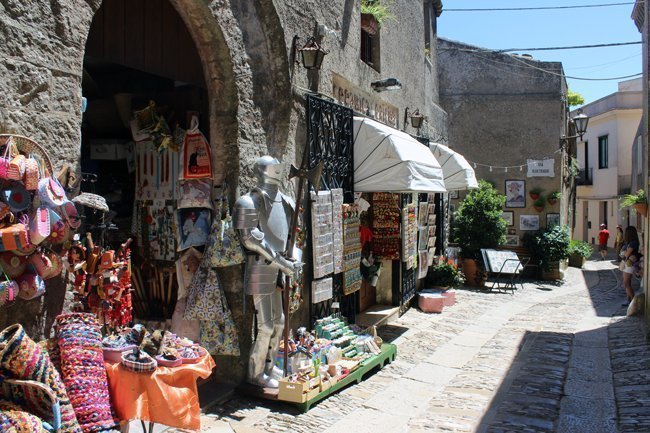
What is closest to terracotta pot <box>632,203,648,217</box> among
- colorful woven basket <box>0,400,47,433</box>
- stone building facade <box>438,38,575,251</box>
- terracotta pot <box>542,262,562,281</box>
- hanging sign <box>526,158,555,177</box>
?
terracotta pot <box>542,262,562,281</box>

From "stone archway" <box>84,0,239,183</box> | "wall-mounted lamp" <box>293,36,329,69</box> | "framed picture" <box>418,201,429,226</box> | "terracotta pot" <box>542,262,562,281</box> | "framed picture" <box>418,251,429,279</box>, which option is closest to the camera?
"stone archway" <box>84,0,239,183</box>

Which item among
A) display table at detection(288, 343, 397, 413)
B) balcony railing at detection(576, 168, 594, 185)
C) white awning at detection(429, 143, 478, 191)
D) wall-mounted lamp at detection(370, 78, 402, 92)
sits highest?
wall-mounted lamp at detection(370, 78, 402, 92)

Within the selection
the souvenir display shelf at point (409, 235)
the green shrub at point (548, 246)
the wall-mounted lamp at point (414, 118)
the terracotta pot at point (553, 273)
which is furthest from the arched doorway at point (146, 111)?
the terracotta pot at point (553, 273)

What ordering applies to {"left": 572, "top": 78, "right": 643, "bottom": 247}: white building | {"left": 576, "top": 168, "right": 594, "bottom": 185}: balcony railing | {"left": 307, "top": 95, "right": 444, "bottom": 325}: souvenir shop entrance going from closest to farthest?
{"left": 307, "top": 95, "right": 444, "bottom": 325}: souvenir shop entrance, {"left": 572, "top": 78, "right": 643, "bottom": 247}: white building, {"left": 576, "top": 168, "right": 594, "bottom": 185}: balcony railing

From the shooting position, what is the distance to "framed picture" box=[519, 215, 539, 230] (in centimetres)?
1683

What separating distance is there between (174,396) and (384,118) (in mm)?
7186

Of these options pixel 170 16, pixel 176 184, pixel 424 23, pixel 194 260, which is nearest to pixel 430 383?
pixel 194 260

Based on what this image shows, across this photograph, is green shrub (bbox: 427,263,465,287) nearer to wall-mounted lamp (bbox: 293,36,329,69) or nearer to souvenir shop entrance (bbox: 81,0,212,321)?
wall-mounted lamp (bbox: 293,36,329,69)

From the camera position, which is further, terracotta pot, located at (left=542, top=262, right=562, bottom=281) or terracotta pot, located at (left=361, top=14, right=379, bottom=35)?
terracotta pot, located at (left=542, top=262, right=562, bottom=281)

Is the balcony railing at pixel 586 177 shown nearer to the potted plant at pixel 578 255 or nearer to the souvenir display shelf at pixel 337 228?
the potted plant at pixel 578 255

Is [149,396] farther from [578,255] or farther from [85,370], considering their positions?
[578,255]

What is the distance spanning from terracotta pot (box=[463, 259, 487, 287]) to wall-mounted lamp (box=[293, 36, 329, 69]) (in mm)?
8968

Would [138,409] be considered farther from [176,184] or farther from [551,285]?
[551,285]

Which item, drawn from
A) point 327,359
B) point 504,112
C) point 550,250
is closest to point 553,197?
point 550,250
